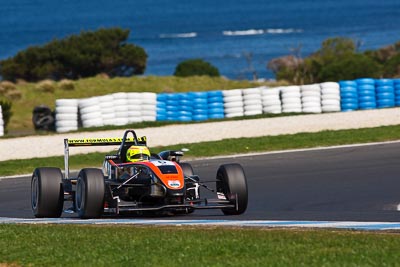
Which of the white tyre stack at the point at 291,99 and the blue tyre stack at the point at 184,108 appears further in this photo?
the white tyre stack at the point at 291,99

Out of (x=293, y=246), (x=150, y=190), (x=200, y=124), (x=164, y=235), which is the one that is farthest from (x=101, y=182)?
(x=200, y=124)

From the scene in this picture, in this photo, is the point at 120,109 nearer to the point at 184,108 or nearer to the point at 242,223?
the point at 184,108

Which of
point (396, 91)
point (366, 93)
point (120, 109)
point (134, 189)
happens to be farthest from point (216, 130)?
point (134, 189)

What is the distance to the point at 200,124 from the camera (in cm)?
3688

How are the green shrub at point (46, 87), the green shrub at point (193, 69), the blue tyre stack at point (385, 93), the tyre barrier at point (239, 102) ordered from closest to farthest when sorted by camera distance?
1. the tyre barrier at point (239, 102)
2. the blue tyre stack at point (385, 93)
3. the green shrub at point (46, 87)
4. the green shrub at point (193, 69)

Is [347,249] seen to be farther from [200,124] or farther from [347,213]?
[200,124]

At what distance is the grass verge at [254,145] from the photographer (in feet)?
94.7

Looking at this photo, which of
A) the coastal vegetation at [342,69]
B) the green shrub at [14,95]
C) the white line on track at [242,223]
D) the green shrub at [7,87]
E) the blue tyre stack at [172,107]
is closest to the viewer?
the white line on track at [242,223]

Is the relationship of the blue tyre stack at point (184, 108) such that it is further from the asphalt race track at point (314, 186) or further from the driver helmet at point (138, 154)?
the driver helmet at point (138, 154)

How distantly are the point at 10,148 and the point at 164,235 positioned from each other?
795 inches

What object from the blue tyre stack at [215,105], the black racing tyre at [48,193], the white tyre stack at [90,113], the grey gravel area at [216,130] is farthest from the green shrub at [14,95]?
the black racing tyre at [48,193]

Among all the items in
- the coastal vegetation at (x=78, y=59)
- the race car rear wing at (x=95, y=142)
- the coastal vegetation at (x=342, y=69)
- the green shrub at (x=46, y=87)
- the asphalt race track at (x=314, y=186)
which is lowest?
the asphalt race track at (x=314, y=186)

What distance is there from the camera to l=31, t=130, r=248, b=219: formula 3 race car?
53.9 feet

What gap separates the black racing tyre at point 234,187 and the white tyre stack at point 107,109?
66.8 ft
